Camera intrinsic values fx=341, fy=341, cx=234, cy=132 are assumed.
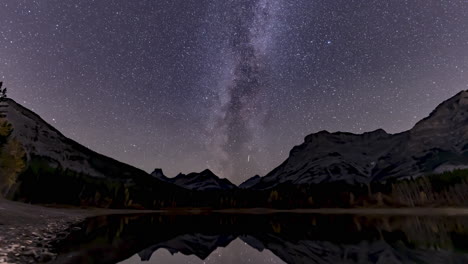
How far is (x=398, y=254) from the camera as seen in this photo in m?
19.9

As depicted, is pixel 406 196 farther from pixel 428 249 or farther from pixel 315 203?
pixel 428 249

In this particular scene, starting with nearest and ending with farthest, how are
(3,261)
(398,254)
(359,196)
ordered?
(3,261) < (398,254) < (359,196)

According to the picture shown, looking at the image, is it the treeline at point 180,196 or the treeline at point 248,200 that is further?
the treeline at point 248,200

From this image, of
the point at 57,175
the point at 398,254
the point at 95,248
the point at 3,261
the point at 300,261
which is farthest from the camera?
the point at 57,175

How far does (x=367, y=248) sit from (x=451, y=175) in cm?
15829

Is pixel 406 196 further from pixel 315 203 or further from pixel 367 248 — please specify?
pixel 367 248

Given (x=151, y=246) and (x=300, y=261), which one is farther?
(x=151, y=246)

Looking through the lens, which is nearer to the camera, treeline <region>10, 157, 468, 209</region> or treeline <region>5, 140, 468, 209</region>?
treeline <region>5, 140, 468, 209</region>

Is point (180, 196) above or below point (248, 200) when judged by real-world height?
above

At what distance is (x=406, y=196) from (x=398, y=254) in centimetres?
15816

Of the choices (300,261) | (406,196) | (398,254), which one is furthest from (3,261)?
(406,196)

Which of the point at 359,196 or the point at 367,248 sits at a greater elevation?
the point at 359,196

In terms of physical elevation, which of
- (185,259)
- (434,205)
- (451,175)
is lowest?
(185,259)

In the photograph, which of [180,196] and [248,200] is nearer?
[248,200]
